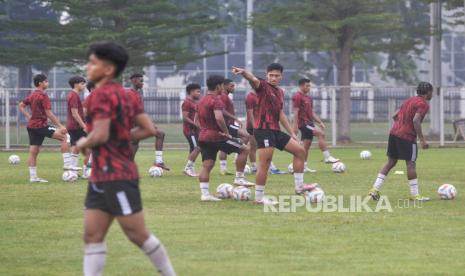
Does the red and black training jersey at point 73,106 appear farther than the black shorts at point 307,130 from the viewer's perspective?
No

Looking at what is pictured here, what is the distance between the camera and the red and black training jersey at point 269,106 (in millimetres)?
16984

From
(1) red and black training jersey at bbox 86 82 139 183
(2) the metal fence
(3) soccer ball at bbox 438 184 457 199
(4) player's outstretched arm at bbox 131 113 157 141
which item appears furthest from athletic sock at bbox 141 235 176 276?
(2) the metal fence

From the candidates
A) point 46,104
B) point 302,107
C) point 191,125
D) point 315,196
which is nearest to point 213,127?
point 315,196

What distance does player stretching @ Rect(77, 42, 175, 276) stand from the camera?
8.99m

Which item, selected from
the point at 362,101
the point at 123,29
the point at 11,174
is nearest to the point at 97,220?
the point at 11,174

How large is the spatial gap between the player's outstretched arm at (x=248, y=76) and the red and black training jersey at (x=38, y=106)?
21.4 feet

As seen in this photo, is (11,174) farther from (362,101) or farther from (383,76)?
(383,76)

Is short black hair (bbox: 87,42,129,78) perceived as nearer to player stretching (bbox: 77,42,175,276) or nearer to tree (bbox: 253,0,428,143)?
player stretching (bbox: 77,42,175,276)

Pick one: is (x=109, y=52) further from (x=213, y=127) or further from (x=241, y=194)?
(x=213, y=127)

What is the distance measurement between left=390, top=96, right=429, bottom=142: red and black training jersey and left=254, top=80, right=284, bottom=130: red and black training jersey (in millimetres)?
2060

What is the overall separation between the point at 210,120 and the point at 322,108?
30.3 metres

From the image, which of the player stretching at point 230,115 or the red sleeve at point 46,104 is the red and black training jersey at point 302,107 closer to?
the player stretching at point 230,115

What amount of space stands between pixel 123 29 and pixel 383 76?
86.3ft

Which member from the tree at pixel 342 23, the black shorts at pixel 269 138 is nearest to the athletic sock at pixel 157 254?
the black shorts at pixel 269 138
